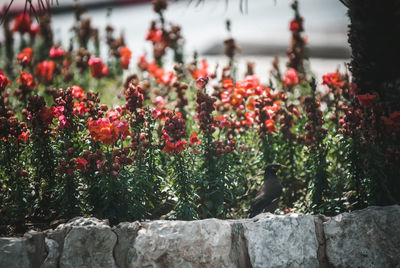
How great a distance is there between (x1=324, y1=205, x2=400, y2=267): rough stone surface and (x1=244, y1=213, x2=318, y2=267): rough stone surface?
6.5 inches

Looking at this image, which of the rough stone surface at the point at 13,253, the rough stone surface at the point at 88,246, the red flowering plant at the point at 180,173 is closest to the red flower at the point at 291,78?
the red flowering plant at the point at 180,173

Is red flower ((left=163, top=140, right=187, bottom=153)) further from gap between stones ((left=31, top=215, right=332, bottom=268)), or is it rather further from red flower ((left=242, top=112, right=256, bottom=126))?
red flower ((left=242, top=112, right=256, bottom=126))

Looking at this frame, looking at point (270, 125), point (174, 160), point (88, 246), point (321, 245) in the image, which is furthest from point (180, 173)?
point (321, 245)

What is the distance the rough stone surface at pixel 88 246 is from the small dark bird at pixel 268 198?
4.06ft

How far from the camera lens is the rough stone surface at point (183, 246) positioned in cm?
332

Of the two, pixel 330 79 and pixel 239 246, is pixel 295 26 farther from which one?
pixel 239 246

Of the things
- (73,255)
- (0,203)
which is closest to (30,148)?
(0,203)

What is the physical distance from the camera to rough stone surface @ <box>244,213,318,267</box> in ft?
11.1

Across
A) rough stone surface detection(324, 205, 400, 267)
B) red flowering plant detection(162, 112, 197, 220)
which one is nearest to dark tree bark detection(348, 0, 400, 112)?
rough stone surface detection(324, 205, 400, 267)

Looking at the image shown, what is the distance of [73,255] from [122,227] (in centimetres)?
37

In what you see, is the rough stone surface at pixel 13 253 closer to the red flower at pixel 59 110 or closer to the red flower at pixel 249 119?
the red flower at pixel 59 110

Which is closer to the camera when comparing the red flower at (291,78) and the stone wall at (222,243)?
the stone wall at (222,243)

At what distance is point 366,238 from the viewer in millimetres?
3428

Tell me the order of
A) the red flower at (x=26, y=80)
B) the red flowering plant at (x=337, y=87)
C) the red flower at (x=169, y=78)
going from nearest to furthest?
1. the red flowering plant at (x=337, y=87)
2. the red flower at (x=26, y=80)
3. the red flower at (x=169, y=78)
